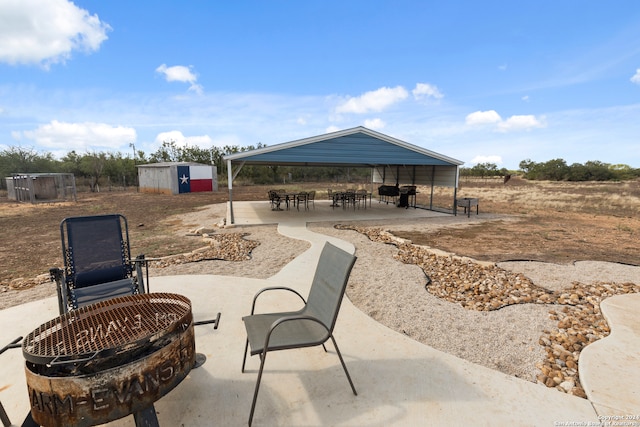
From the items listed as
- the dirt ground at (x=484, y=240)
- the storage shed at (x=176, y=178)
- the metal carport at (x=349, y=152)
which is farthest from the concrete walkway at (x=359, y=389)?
the storage shed at (x=176, y=178)

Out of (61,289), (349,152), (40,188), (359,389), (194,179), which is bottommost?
(359,389)

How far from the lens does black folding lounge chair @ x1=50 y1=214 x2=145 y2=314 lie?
277cm

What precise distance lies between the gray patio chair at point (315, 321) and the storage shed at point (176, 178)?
79.3 ft

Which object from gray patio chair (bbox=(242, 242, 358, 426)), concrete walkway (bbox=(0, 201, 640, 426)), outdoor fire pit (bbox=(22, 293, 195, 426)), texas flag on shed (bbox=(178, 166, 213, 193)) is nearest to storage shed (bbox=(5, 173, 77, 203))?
texas flag on shed (bbox=(178, 166, 213, 193))

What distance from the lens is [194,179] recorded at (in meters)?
24.9

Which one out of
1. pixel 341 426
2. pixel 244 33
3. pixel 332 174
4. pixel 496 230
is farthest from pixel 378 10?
pixel 332 174

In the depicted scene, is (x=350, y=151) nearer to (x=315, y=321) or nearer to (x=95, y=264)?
(x=95, y=264)

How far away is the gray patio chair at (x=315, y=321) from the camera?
1935mm

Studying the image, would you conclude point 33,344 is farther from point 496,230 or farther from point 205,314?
point 496,230

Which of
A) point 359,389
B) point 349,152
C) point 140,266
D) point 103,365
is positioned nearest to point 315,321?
point 359,389

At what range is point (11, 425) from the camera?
5.92ft

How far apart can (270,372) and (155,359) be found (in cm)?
109

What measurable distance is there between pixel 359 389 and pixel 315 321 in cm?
72

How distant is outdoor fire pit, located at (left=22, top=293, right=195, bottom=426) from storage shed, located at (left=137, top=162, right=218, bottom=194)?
24.3 m
